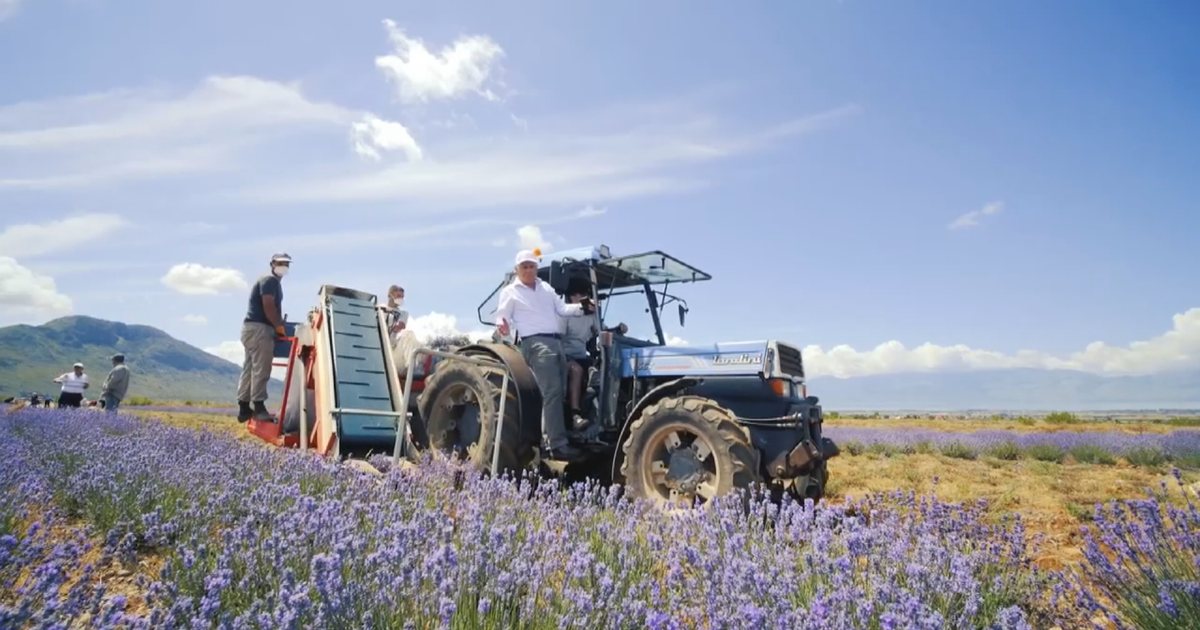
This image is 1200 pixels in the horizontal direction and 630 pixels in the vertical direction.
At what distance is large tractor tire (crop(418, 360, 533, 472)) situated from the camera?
534 centimetres

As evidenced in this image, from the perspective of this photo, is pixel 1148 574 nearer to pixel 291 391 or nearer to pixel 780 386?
pixel 780 386

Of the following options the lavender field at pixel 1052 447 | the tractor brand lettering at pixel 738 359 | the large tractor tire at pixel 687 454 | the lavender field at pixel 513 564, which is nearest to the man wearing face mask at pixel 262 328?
the lavender field at pixel 513 564

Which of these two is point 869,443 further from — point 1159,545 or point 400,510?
point 400,510

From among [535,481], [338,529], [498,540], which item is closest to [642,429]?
[535,481]

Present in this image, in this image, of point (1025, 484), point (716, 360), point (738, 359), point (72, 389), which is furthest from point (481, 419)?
point (72, 389)

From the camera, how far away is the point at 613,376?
5.49 m

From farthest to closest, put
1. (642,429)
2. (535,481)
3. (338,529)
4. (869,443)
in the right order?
(869,443), (535,481), (642,429), (338,529)

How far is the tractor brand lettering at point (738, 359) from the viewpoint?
4.91 metres

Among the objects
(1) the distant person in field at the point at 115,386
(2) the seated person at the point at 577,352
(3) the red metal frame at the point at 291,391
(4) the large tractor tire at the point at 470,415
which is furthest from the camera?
(1) the distant person in field at the point at 115,386

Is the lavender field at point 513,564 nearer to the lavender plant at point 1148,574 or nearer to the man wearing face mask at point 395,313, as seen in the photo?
the lavender plant at point 1148,574

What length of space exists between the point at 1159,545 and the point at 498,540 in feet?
9.48

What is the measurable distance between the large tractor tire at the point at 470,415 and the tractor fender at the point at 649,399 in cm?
88

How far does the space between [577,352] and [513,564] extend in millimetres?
3484

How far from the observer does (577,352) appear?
568cm
